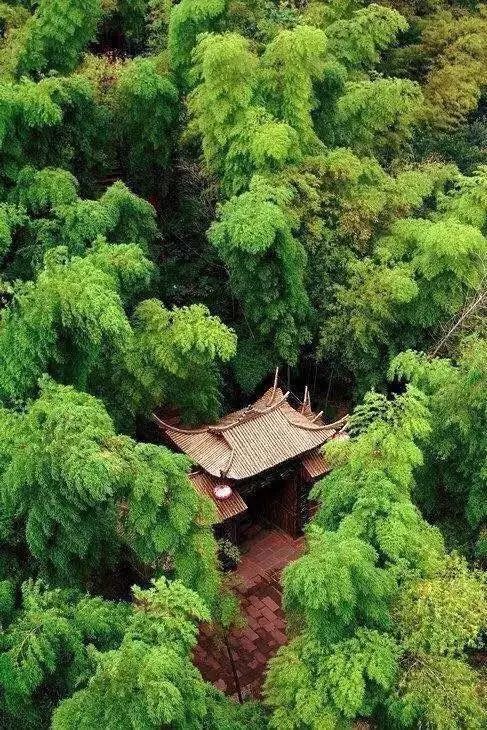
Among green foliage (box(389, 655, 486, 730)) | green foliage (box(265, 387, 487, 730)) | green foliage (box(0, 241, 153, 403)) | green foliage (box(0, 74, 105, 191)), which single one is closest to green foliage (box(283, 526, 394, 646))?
green foliage (box(265, 387, 487, 730))

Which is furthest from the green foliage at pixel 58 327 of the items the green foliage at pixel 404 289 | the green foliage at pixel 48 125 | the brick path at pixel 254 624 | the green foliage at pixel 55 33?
the green foliage at pixel 55 33

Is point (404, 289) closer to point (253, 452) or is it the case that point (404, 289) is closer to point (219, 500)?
point (253, 452)

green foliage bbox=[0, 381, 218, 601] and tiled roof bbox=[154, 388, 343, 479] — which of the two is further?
tiled roof bbox=[154, 388, 343, 479]

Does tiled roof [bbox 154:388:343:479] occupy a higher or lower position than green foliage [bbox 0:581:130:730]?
higher

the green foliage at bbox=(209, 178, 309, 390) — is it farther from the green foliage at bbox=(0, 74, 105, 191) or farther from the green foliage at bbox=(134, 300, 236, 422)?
the green foliage at bbox=(0, 74, 105, 191)

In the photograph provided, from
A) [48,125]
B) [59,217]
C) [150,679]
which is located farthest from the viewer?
[48,125]

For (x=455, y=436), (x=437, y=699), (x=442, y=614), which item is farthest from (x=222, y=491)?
(x=437, y=699)

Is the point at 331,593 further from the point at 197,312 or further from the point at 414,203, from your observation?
the point at 414,203
